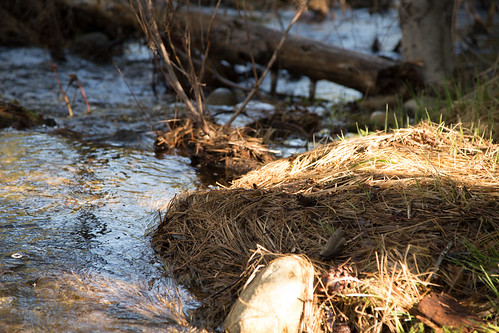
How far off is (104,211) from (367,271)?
181 cm

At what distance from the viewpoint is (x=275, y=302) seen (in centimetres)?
189

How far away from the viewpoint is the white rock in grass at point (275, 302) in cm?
187

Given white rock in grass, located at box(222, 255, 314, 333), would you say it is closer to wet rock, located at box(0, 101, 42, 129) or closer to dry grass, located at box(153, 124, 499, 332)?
dry grass, located at box(153, 124, 499, 332)

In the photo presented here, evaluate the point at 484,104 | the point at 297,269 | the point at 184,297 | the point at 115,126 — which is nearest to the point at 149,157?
the point at 115,126

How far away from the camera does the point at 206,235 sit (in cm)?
260

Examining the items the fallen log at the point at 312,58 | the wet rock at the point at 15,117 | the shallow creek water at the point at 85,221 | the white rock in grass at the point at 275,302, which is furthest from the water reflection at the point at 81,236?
the fallen log at the point at 312,58

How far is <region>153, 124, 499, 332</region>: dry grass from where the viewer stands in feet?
6.54

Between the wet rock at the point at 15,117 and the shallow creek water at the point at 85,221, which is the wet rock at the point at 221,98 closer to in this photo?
the shallow creek water at the point at 85,221

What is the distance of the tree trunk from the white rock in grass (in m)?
4.99

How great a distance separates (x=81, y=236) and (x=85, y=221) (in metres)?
0.20

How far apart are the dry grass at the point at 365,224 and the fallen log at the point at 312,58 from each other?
3.16m

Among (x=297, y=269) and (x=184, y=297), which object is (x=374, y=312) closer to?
(x=297, y=269)

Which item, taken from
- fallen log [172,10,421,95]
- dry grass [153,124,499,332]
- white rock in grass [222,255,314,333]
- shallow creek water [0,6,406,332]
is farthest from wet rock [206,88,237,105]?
white rock in grass [222,255,314,333]

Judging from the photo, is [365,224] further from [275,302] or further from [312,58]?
[312,58]
